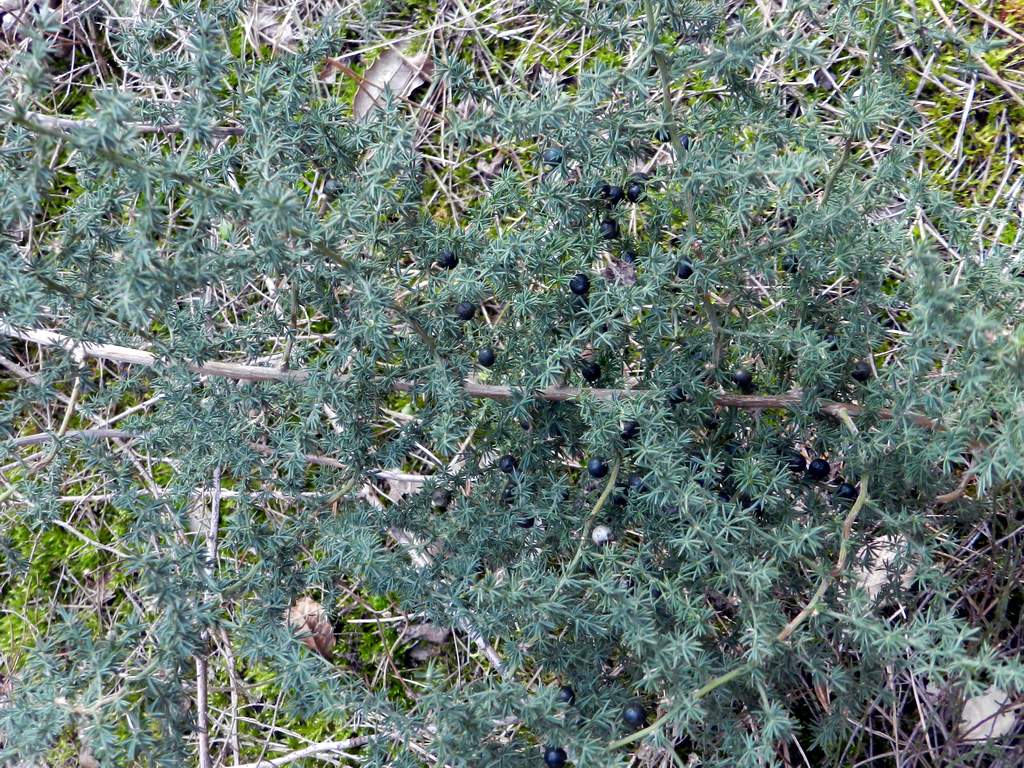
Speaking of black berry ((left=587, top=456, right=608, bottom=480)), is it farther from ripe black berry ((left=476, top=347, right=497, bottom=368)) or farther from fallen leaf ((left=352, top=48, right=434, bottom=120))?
fallen leaf ((left=352, top=48, right=434, bottom=120))

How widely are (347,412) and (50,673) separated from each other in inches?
36.4

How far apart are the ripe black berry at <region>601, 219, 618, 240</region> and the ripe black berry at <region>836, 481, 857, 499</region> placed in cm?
93

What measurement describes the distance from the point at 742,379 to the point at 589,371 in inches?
18.0

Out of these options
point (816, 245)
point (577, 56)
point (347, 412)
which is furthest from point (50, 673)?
point (577, 56)

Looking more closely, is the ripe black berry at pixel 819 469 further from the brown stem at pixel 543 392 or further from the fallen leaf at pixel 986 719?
the fallen leaf at pixel 986 719

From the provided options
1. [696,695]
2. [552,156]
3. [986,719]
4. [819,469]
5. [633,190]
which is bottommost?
[986,719]

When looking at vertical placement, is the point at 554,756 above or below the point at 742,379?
below

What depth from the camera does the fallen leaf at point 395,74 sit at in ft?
14.4

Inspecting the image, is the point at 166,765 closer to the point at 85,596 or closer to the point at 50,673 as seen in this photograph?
the point at 50,673

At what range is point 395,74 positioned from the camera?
443cm

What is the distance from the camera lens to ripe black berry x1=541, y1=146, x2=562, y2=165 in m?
2.45

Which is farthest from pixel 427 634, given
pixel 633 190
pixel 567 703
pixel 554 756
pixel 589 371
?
pixel 633 190

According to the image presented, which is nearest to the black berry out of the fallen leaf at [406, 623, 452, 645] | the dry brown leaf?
the fallen leaf at [406, 623, 452, 645]

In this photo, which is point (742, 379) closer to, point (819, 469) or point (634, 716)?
point (819, 469)
